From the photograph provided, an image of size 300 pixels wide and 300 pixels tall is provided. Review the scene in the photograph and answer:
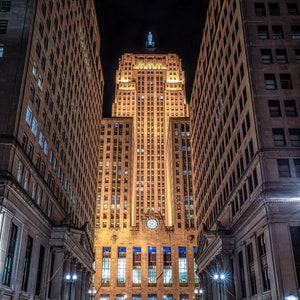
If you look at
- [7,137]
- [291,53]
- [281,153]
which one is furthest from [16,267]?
[291,53]

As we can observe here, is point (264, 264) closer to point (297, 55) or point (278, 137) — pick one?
point (278, 137)

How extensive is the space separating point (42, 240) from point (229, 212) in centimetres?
2784

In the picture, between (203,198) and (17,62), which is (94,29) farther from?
(17,62)

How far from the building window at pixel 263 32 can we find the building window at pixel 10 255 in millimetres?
39029

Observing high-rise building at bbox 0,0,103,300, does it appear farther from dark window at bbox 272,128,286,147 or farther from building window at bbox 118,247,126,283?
building window at bbox 118,247,126,283

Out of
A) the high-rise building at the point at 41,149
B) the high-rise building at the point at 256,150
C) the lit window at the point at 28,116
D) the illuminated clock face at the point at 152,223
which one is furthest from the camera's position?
the illuminated clock face at the point at 152,223

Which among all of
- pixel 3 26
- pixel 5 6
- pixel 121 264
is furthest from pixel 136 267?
pixel 5 6

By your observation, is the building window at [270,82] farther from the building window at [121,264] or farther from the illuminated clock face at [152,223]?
the building window at [121,264]

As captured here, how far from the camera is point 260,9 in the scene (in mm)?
55219

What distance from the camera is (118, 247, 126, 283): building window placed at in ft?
432

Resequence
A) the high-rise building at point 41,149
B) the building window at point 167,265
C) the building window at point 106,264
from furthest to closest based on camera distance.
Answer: the building window at point 167,265 < the building window at point 106,264 < the high-rise building at point 41,149

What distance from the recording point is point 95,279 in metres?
131

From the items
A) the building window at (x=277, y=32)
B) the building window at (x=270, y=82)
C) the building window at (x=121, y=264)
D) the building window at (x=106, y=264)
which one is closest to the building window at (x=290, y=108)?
the building window at (x=270, y=82)

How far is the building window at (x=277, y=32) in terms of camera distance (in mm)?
53531
